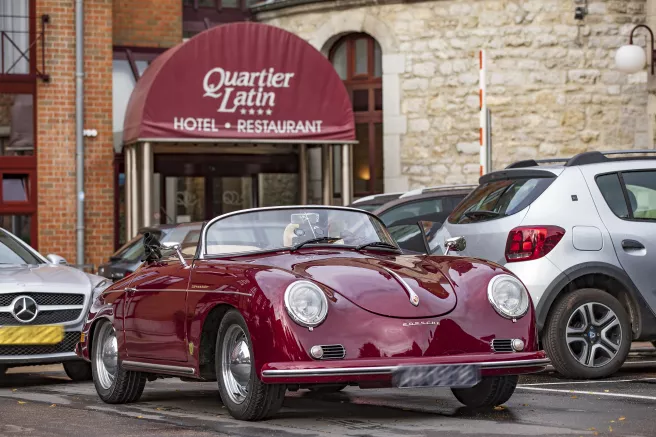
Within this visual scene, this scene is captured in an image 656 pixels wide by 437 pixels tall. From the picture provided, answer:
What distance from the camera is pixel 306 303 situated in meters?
8.23

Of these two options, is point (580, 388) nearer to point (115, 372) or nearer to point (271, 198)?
point (115, 372)

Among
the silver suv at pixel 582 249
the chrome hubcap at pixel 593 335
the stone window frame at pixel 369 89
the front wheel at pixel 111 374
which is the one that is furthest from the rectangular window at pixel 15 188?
the chrome hubcap at pixel 593 335

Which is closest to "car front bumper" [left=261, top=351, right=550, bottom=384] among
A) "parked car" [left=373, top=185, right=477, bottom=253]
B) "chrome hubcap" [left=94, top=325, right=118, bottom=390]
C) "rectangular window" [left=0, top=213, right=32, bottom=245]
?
"chrome hubcap" [left=94, top=325, right=118, bottom=390]

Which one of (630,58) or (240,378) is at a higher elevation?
(630,58)

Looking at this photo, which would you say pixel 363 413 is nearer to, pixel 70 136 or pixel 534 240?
pixel 534 240

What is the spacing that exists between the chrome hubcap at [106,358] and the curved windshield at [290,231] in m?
1.32

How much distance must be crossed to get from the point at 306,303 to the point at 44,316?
183 inches

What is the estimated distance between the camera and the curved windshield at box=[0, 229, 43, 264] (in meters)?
13.4

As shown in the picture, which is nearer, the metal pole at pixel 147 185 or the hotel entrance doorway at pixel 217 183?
the metal pole at pixel 147 185

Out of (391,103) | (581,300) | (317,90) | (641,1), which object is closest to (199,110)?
(317,90)

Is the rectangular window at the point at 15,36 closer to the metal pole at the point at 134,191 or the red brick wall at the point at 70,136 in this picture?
the red brick wall at the point at 70,136

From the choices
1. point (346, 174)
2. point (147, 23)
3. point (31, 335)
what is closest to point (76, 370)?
point (31, 335)

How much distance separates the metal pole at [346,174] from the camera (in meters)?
24.3

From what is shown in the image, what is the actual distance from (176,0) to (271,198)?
4.00 metres
